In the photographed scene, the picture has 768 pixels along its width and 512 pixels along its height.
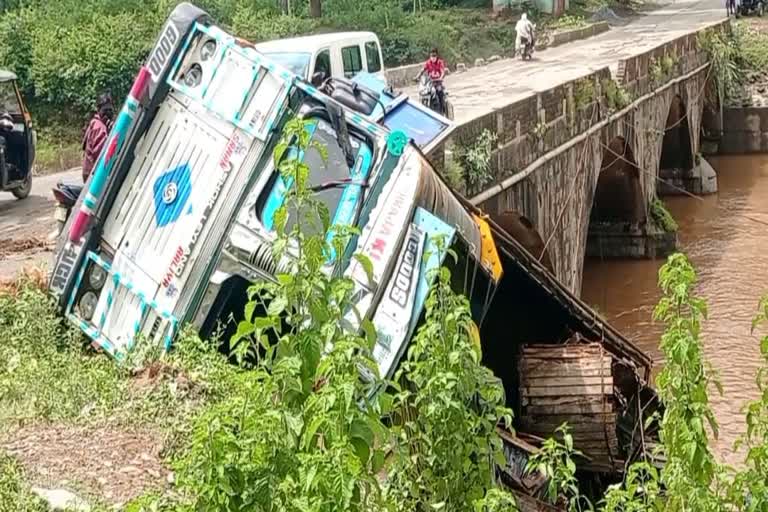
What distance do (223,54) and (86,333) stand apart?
7.03 ft

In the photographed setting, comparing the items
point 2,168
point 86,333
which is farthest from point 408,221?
point 2,168

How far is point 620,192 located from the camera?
21.6m

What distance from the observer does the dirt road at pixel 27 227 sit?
33.7ft

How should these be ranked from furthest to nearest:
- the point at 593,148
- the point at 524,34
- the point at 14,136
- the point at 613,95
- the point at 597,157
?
the point at 524,34 < the point at 613,95 < the point at 597,157 < the point at 593,148 < the point at 14,136

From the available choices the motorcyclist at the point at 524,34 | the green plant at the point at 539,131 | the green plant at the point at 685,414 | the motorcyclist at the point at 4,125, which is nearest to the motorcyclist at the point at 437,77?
the green plant at the point at 539,131

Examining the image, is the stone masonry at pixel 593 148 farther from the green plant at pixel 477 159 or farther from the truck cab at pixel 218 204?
the truck cab at pixel 218 204

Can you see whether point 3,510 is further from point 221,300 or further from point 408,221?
point 408,221

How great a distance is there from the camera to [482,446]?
4.43 m

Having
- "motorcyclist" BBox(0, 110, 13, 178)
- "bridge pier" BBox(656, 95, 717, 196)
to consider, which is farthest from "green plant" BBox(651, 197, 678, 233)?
"motorcyclist" BBox(0, 110, 13, 178)

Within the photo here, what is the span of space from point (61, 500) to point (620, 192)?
697 inches

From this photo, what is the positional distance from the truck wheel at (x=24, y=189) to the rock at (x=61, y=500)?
9.54m

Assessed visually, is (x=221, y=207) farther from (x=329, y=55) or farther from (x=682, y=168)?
(x=682, y=168)

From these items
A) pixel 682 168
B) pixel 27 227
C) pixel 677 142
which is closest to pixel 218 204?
pixel 27 227

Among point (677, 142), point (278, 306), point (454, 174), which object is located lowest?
point (677, 142)
